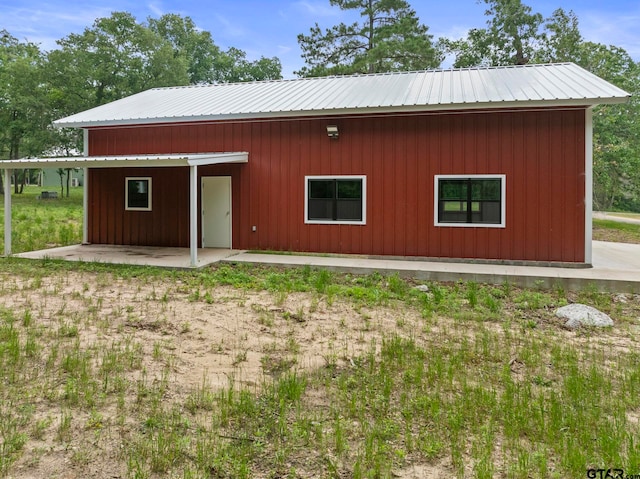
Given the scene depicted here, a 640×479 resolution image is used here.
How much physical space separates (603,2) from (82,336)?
2774 centimetres

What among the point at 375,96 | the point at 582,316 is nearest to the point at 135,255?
the point at 375,96

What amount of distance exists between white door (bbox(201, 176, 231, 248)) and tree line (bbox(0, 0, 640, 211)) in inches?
614

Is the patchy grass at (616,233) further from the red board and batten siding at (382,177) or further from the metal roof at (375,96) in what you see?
the red board and batten siding at (382,177)

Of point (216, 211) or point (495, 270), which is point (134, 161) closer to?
point (216, 211)

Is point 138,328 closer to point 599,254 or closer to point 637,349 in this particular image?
point 637,349

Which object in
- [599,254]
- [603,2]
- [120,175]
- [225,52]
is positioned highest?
[225,52]

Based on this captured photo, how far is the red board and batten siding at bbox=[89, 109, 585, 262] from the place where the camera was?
9125 mm

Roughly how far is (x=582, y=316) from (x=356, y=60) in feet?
74.5

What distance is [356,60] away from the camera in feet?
84.8

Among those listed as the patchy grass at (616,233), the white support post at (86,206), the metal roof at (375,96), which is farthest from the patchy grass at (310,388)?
the patchy grass at (616,233)

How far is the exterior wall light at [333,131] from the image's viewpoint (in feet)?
33.0

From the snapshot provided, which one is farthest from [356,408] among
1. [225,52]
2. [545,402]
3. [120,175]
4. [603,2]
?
[225,52]

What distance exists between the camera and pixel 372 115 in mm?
10062

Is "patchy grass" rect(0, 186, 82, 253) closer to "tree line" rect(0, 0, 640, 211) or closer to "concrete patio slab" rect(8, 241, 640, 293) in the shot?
"concrete patio slab" rect(8, 241, 640, 293)
